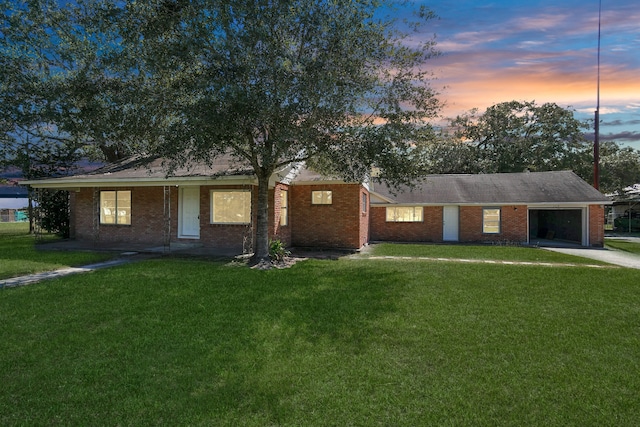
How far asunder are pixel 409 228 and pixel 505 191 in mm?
5829

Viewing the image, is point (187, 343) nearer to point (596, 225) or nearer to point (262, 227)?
point (262, 227)

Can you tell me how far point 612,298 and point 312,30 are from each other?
8.91 metres

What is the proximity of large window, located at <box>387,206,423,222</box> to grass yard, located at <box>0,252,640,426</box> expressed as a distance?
1280 centimetres

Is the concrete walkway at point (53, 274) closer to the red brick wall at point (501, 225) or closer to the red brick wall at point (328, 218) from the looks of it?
the red brick wall at point (328, 218)

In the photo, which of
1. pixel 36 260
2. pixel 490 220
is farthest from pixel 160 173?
pixel 490 220

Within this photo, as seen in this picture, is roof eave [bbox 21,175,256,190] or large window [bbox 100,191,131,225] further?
large window [bbox 100,191,131,225]

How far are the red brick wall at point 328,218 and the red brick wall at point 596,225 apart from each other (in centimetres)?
1331

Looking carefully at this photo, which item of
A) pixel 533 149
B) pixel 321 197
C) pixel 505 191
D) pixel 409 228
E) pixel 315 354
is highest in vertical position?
pixel 533 149

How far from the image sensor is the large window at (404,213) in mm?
20547

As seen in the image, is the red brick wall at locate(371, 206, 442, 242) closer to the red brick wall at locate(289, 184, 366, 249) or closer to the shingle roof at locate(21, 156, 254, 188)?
the red brick wall at locate(289, 184, 366, 249)

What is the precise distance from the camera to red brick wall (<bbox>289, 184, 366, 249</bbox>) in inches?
567

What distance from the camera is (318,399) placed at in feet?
10.8

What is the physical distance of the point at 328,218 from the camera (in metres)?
14.6

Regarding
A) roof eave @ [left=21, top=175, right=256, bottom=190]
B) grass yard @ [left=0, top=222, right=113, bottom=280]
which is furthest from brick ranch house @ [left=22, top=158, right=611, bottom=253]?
grass yard @ [left=0, top=222, right=113, bottom=280]
